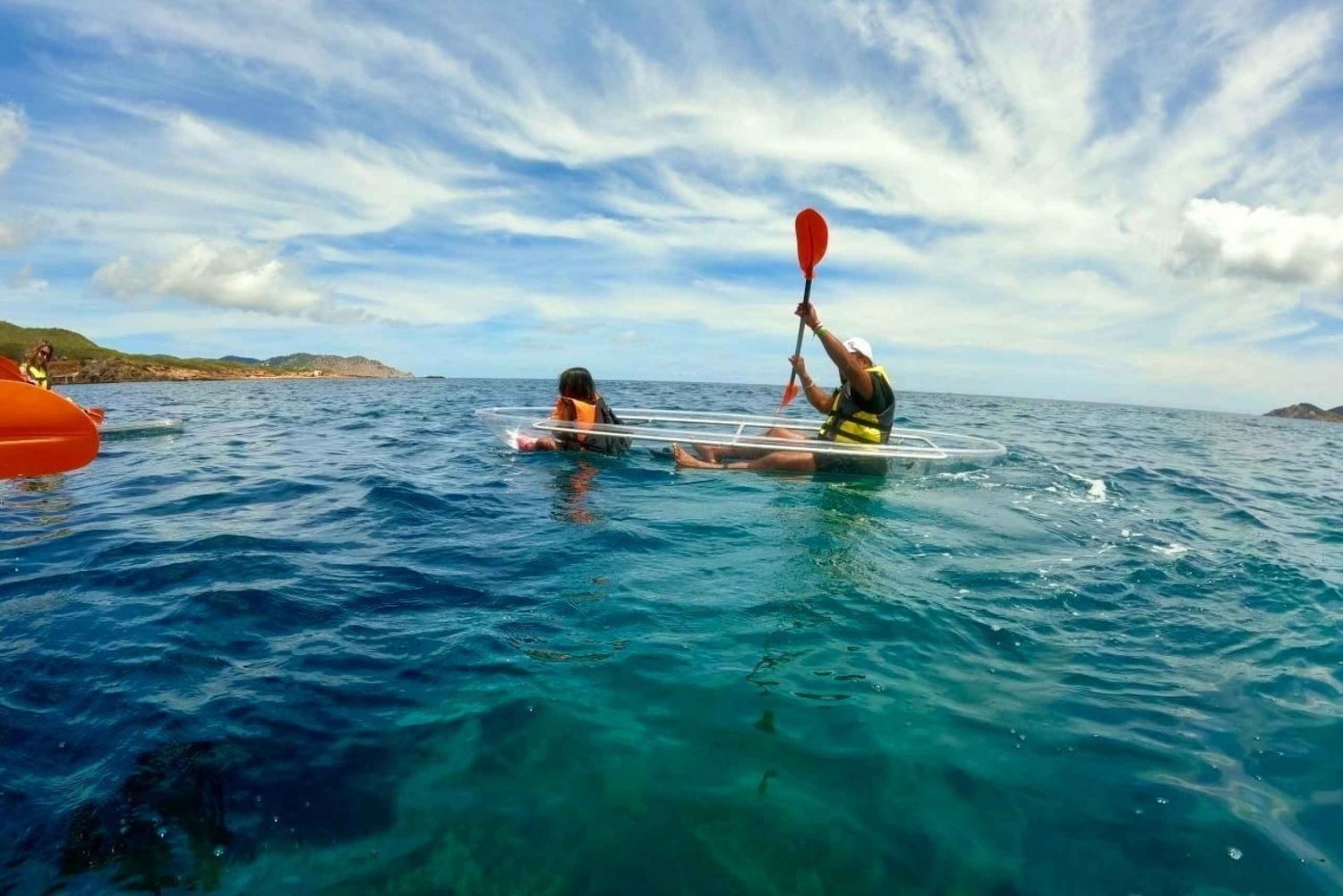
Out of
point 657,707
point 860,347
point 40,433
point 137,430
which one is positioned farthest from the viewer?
point 137,430

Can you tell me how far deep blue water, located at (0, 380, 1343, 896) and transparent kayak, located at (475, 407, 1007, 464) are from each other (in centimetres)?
267

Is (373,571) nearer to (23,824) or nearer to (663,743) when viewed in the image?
(23,824)

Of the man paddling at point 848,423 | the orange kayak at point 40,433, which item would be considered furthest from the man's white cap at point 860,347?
the orange kayak at point 40,433

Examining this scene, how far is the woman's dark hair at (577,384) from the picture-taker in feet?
39.6

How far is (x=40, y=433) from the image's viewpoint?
4.35 meters

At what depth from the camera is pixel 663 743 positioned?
11.3 feet

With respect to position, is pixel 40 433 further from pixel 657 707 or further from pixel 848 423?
pixel 848 423

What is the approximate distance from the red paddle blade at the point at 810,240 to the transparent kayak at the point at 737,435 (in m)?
2.77

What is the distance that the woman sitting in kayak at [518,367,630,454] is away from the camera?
38.9 feet

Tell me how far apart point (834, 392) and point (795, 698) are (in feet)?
26.9

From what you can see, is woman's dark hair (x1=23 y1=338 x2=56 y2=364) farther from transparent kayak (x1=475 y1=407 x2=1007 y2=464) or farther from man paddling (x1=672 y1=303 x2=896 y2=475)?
man paddling (x1=672 y1=303 x2=896 y2=475)

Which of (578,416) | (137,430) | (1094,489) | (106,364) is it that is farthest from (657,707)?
(106,364)

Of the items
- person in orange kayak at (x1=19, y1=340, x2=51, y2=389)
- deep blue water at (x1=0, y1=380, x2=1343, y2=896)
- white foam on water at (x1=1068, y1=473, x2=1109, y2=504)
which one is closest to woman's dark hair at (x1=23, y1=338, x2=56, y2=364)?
person in orange kayak at (x1=19, y1=340, x2=51, y2=389)

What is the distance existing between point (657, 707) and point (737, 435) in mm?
7723
